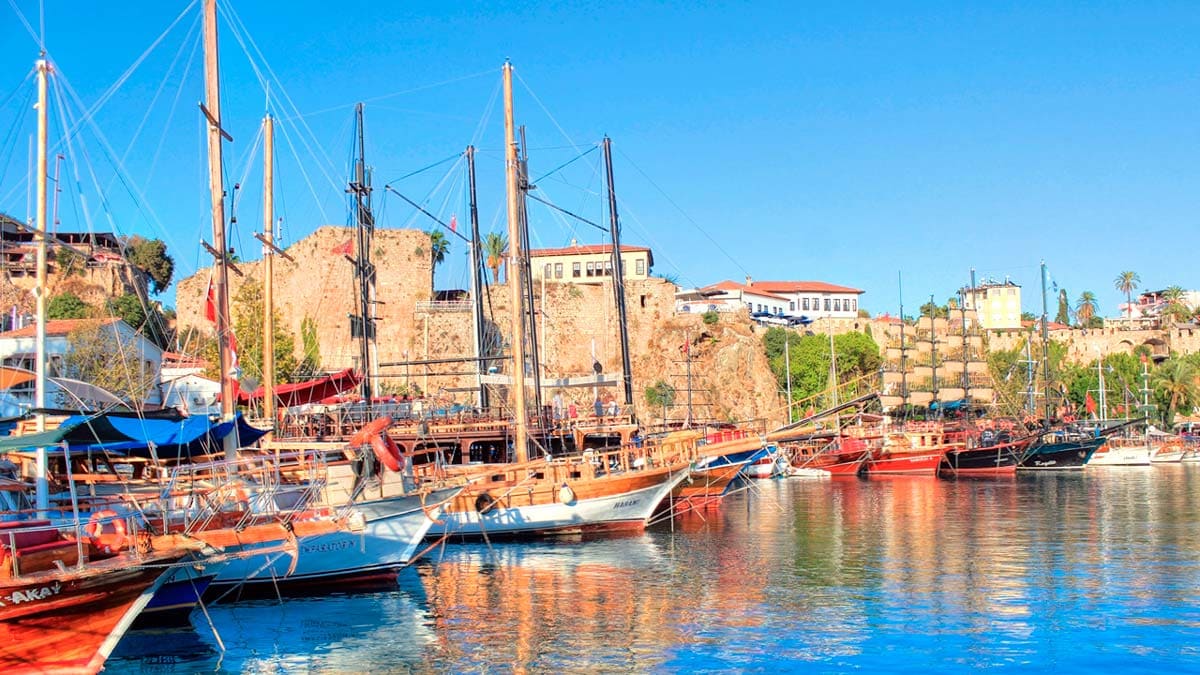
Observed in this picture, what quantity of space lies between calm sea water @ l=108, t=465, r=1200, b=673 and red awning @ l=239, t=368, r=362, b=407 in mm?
9513

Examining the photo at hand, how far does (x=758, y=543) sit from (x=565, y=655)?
1396 cm

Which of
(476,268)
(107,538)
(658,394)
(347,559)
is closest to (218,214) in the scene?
(347,559)

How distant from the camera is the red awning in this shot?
37.2 m

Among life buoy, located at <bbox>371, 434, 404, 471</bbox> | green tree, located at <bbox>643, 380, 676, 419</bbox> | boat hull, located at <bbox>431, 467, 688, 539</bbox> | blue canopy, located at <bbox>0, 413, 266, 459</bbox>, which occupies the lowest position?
boat hull, located at <bbox>431, 467, 688, 539</bbox>

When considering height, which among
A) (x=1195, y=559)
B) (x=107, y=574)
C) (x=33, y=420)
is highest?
(x=33, y=420)

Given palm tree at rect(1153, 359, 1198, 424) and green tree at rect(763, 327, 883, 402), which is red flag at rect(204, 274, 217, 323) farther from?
palm tree at rect(1153, 359, 1198, 424)

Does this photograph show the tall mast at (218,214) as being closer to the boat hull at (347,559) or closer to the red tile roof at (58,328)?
the boat hull at (347,559)

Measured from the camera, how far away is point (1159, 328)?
101m

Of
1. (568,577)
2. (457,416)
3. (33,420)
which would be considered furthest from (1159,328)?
(33,420)

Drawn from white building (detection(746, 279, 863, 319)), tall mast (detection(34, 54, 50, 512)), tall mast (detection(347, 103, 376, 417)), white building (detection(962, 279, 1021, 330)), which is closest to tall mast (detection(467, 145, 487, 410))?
tall mast (detection(347, 103, 376, 417))

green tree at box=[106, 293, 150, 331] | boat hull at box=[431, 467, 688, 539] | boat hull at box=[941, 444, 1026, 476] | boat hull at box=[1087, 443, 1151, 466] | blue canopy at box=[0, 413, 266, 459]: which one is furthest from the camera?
boat hull at box=[1087, 443, 1151, 466]

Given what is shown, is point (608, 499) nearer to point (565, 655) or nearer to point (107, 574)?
point (565, 655)

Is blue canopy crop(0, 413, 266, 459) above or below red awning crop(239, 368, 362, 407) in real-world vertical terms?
below

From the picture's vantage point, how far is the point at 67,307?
64.2 metres
